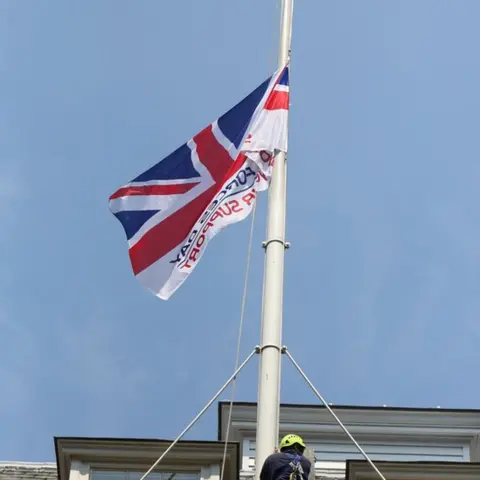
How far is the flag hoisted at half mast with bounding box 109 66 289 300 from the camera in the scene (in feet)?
50.1

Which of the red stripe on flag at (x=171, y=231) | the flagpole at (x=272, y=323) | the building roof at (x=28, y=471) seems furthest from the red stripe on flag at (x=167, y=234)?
the building roof at (x=28, y=471)

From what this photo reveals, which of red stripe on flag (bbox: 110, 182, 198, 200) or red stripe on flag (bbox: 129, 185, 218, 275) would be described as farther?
red stripe on flag (bbox: 110, 182, 198, 200)

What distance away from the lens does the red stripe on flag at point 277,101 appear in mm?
16281

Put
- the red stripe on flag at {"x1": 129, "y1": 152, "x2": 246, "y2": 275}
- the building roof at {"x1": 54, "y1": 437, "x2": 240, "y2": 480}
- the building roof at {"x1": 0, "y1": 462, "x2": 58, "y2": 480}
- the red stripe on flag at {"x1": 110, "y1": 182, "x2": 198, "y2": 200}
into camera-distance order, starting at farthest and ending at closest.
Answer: the building roof at {"x1": 0, "y1": 462, "x2": 58, "y2": 480} → the building roof at {"x1": 54, "y1": 437, "x2": 240, "y2": 480} → the red stripe on flag at {"x1": 110, "y1": 182, "x2": 198, "y2": 200} → the red stripe on flag at {"x1": 129, "y1": 152, "x2": 246, "y2": 275}

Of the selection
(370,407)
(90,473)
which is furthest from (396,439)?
(90,473)

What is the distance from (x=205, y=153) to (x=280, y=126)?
3.45 ft

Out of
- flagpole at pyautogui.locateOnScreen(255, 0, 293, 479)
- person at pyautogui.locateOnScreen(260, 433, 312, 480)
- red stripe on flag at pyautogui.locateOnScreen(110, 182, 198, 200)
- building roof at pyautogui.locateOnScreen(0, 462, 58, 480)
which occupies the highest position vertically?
red stripe on flag at pyautogui.locateOnScreen(110, 182, 198, 200)

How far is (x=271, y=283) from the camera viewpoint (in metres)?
14.2

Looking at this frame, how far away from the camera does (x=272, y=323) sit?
45.2 feet

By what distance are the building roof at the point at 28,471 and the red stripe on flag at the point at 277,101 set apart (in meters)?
7.35

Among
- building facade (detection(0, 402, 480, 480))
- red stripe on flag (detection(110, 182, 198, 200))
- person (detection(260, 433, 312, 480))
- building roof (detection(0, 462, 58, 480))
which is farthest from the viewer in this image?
building roof (detection(0, 462, 58, 480))

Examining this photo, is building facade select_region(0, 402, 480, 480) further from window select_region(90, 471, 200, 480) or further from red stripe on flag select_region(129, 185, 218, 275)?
red stripe on flag select_region(129, 185, 218, 275)

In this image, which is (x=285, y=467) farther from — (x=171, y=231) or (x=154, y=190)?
(x=154, y=190)

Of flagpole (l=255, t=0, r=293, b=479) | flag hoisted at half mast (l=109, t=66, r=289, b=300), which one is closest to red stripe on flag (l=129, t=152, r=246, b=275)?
flag hoisted at half mast (l=109, t=66, r=289, b=300)
